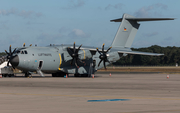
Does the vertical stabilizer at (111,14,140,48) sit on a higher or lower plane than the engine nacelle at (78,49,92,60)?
higher

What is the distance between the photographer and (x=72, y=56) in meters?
42.9

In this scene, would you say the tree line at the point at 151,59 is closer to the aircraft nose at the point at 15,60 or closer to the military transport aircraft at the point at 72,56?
the military transport aircraft at the point at 72,56

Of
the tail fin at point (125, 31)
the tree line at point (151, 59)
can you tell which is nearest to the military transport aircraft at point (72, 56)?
the tail fin at point (125, 31)

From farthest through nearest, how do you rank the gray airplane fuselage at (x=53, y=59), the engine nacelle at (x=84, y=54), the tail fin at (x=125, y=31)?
the tail fin at (x=125, y=31), the engine nacelle at (x=84, y=54), the gray airplane fuselage at (x=53, y=59)

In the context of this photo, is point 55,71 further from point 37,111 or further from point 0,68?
point 37,111

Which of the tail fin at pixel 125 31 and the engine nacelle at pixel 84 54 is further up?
the tail fin at pixel 125 31

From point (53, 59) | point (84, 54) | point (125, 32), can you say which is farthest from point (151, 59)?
point (53, 59)

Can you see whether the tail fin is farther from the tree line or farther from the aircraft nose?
the tree line

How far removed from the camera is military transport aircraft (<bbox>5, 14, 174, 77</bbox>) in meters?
40.3

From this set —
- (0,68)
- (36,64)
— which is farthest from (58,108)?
(0,68)

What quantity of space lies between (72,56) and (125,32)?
1033 cm

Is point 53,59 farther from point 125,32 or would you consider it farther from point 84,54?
point 125,32

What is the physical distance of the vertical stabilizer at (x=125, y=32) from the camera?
4822 centimetres

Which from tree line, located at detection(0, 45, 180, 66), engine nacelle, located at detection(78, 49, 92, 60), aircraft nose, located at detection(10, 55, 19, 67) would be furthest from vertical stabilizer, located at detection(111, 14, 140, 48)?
tree line, located at detection(0, 45, 180, 66)
